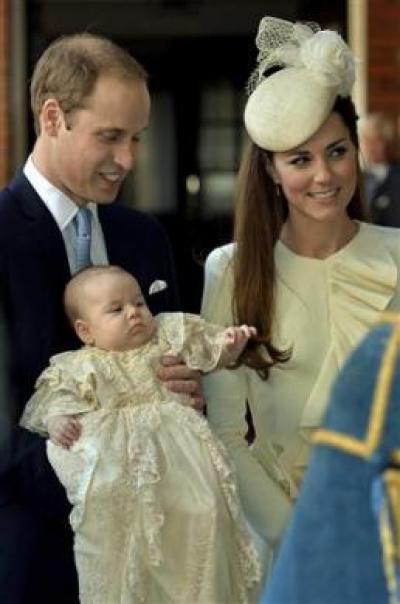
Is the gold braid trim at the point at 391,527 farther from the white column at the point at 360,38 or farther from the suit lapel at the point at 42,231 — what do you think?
the white column at the point at 360,38

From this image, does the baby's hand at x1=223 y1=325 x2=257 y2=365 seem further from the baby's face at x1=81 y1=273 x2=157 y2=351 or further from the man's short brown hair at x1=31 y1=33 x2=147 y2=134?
the man's short brown hair at x1=31 y1=33 x2=147 y2=134

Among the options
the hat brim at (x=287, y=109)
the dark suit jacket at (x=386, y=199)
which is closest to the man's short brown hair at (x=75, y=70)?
the hat brim at (x=287, y=109)

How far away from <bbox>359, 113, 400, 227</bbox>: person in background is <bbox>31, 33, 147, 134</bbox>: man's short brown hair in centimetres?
431

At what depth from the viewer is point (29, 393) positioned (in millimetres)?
2814

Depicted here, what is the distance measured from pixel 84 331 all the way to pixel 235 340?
0.30 meters

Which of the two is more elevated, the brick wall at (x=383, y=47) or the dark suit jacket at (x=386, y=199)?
the brick wall at (x=383, y=47)

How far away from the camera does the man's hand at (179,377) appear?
9.19 feet

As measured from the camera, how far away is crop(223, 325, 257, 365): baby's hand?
286cm

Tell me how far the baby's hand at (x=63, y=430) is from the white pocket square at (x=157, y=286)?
0.39 metres

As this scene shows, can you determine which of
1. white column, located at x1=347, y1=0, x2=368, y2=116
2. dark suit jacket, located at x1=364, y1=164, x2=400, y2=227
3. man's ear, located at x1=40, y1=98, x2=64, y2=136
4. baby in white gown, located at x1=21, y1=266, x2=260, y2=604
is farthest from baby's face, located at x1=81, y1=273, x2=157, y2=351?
white column, located at x1=347, y1=0, x2=368, y2=116

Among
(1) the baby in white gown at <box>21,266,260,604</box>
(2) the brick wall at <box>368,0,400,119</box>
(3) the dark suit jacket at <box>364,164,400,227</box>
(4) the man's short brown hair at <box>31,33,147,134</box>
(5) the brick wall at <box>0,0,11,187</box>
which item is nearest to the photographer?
(1) the baby in white gown at <box>21,266,260,604</box>

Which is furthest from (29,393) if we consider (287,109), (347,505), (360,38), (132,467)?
(360,38)

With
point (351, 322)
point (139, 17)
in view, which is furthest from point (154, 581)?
point (139, 17)

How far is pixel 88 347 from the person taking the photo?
111 inches
